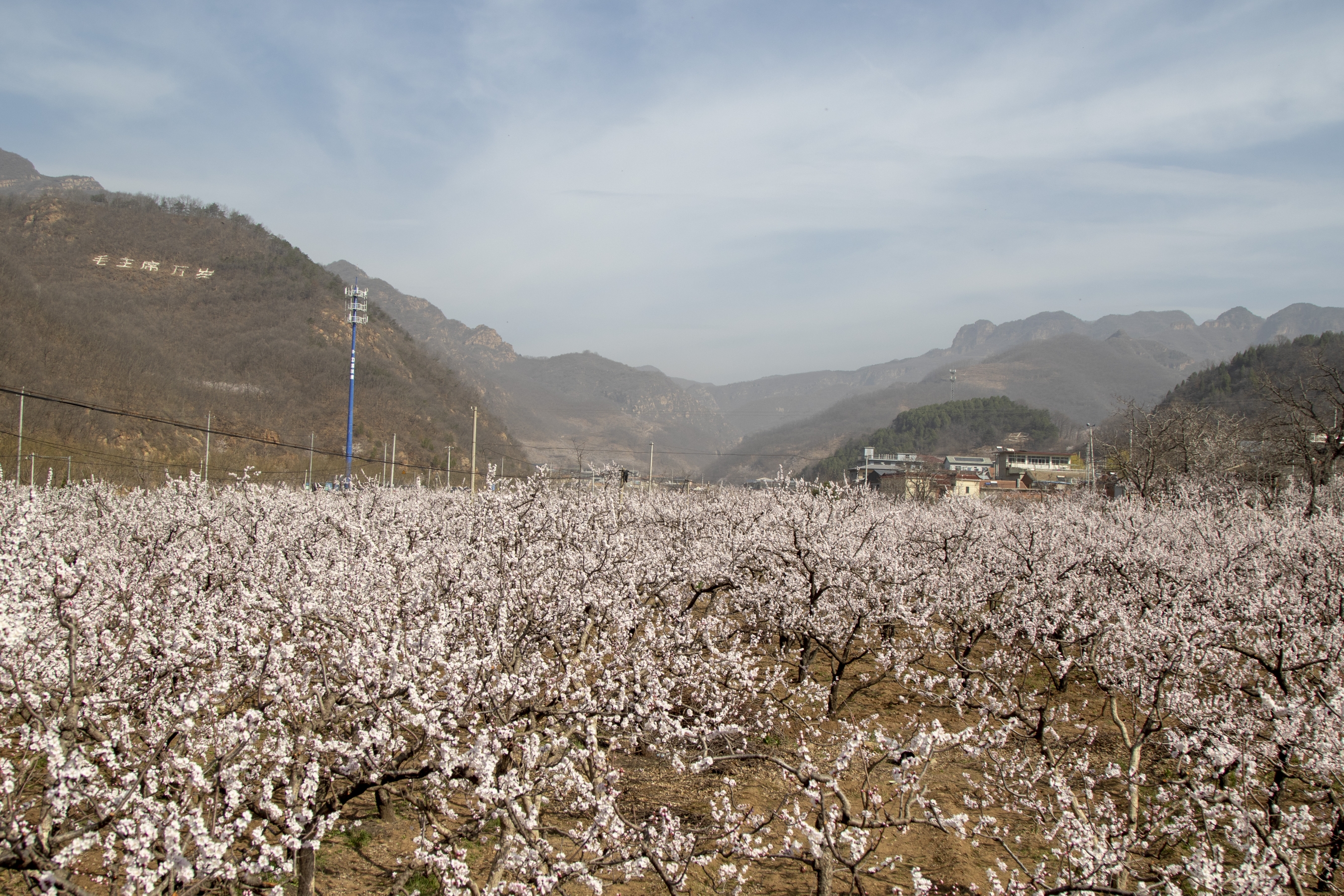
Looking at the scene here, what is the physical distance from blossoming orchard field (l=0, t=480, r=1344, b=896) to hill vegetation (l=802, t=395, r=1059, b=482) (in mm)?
81509

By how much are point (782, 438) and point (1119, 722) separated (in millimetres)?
169321

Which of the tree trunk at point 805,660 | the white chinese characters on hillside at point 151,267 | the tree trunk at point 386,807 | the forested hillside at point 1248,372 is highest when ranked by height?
the white chinese characters on hillside at point 151,267

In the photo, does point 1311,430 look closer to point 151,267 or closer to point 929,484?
point 929,484

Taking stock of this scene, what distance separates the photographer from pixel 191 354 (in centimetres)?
6500

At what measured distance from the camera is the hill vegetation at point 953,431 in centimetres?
9756

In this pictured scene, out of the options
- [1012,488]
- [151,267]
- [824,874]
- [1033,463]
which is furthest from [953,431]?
[824,874]

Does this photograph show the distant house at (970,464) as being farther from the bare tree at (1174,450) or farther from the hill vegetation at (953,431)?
the bare tree at (1174,450)

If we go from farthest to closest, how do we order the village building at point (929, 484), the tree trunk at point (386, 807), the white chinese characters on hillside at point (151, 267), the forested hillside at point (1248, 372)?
the white chinese characters on hillside at point (151, 267) < the forested hillside at point (1248, 372) < the village building at point (929, 484) < the tree trunk at point (386, 807)

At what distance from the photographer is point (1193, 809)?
7.29 meters

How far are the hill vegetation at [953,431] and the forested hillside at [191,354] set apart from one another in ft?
159

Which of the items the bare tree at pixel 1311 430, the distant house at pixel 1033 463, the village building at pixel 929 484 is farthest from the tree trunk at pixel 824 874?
the distant house at pixel 1033 463

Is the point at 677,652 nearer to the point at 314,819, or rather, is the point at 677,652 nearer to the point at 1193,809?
the point at 314,819

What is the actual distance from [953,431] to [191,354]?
89220mm

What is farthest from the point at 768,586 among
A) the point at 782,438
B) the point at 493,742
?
the point at 782,438
